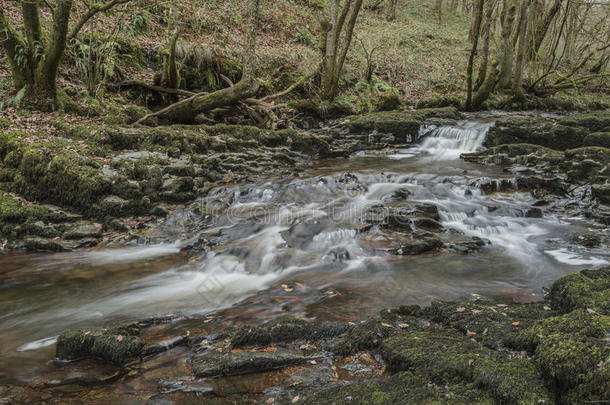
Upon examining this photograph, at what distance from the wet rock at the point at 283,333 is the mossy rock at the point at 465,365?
0.63 meters

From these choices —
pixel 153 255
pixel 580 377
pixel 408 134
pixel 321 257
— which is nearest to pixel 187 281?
pixel 153 255

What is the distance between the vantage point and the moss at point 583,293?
303cm

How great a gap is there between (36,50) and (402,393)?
10587mm

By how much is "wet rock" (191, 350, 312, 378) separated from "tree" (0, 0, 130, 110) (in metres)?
8.37

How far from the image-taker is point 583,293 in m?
3.31

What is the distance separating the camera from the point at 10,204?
6281 mm

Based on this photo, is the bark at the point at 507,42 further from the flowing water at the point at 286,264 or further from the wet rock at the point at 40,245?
the wet rock at the point at 40,245

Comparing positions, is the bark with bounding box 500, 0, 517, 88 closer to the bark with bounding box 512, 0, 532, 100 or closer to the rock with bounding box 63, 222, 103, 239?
the bark with bounding box 512, 0, 532, 100

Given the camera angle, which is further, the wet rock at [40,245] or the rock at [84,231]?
the rock at [84,231]

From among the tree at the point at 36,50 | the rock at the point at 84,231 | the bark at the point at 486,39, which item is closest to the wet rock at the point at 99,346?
the rock at the point at 84,231

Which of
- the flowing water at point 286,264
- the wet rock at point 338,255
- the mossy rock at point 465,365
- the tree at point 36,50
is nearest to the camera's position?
the mossy rock at point 465,365

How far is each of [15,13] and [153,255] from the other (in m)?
10.6

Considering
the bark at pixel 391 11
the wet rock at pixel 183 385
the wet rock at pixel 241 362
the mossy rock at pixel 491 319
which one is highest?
the bark at pixel 391 11

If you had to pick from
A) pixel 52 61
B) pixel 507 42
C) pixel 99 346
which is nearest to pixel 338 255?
pixel 99 346
